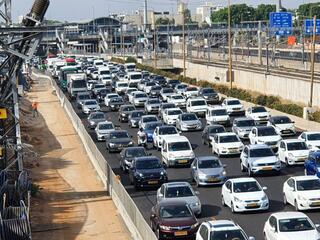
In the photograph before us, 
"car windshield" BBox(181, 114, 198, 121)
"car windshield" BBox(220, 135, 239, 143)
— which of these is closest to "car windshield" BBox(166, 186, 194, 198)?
"car windshield" BBox(220, 135, 239, 143)

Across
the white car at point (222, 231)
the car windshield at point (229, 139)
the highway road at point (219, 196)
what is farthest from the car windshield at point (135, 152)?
the white car at point (222, 231)

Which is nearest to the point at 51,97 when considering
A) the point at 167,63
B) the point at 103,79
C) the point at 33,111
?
the point at 103,79

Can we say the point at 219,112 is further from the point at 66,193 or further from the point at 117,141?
the point at 66,193

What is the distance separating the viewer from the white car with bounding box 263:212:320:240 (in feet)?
73.8

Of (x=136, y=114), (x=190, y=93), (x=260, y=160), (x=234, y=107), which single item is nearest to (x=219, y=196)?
(x=260, y=160)

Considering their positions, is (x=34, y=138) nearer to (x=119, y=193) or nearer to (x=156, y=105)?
(x=156, y=105)

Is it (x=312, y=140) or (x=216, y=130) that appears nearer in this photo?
(x=312, y=140)

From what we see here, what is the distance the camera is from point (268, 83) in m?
76.2

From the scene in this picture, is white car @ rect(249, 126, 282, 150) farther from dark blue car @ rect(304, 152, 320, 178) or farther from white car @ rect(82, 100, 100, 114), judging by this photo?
white car @ rect(82, 100, 100, 114)

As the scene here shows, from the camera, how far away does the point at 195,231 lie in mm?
25094

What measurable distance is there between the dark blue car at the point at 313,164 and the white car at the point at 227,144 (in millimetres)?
7918

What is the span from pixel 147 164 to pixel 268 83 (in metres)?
42.7

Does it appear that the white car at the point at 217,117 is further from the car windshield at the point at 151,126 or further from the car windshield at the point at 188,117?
the car windshield at the point at 151,126

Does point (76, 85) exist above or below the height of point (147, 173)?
below
